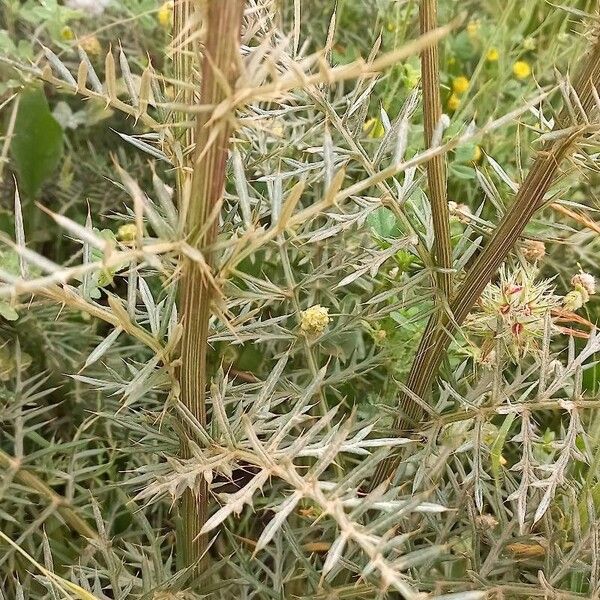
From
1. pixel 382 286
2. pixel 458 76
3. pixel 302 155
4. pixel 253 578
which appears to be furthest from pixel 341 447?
pixel 458 76

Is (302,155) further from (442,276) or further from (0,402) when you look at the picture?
(0,402)

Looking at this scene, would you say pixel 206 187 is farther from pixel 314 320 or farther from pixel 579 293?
pixel 579 293

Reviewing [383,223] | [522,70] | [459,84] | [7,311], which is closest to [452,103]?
[459,84]

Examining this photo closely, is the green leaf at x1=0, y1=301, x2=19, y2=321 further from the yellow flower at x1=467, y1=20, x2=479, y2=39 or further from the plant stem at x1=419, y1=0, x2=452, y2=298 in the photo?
the yellow flower at x1=467, y1=20, x2=479, y2=39

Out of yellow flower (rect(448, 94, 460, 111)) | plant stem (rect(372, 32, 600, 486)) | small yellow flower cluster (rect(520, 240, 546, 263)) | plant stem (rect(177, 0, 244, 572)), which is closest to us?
plant stem (rect(177, 0, 244, 572))

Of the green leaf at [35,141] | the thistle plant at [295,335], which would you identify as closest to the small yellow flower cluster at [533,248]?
the thistle plant at [295,335]

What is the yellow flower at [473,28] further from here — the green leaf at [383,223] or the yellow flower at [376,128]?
the green leaf at [383,223]

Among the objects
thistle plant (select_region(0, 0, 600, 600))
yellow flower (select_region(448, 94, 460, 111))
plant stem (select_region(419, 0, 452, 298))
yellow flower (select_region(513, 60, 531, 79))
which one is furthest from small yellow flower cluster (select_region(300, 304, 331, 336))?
yellow flower (select_region(513, 60, 531, 79))
